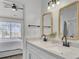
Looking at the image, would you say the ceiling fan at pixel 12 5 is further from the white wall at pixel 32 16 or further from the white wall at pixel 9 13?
the white wall at pixel 32 16

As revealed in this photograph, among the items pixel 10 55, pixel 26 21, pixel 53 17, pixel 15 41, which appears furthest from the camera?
pixel 15 41

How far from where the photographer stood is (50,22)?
95.7 inches

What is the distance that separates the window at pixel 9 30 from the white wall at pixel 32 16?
0.99 metres

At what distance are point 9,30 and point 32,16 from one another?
138 centimetres

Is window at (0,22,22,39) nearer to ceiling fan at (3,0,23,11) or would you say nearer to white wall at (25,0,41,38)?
ceiling fan at (3,0,23,11)

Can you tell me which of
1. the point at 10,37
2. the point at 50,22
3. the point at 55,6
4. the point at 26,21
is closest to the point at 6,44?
the point at 10,37

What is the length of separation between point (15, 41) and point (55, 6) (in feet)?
8.14

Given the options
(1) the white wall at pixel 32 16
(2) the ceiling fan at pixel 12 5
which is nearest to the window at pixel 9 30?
(2) the ceiling fan at pixel 12 5

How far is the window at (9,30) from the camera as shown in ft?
11.8

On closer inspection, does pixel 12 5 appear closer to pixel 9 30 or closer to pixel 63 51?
pixel 9 30

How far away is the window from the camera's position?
3.60m

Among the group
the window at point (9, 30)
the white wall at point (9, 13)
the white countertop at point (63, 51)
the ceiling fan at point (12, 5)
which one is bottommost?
the white countertop at point (63, 51)

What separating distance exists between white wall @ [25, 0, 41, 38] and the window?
0.99m

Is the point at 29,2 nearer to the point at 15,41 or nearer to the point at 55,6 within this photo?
the point at 55,6
